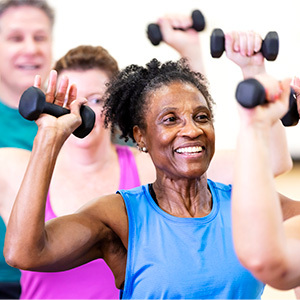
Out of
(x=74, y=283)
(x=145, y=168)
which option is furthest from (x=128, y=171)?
(x=74, y=283)

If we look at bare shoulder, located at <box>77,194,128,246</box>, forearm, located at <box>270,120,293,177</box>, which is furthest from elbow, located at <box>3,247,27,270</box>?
forearm, located at <box>270,120,293,177</box>

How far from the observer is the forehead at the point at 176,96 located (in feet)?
5.67

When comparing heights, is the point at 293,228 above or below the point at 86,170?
below

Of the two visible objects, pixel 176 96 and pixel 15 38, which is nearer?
pixel 176 96

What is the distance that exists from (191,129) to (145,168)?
0.54 metres

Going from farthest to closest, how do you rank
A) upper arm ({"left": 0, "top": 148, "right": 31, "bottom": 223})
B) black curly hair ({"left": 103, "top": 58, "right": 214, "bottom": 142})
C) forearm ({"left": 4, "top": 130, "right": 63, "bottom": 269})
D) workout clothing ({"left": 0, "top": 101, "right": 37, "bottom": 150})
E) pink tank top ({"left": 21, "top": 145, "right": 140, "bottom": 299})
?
workout clothing ({"left": 0, "top": 101, "right": 37, "bottom": 150}) → upper arm ({"left": 0, "top": 148, "right": 31, "bottom": 223}) → pink tank top ({"left": 21, "top": 145, "right": 140, "bottom": 299}) → black curly hair ({"left": 103, "top": 58, "right": 214, "bottom": 142}) → forearm ({"left": 4, "top": 130, "right": 63, "bottom": 269})

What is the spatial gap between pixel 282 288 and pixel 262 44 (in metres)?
0.72

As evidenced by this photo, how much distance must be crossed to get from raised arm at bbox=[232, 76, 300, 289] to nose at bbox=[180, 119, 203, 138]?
420mm

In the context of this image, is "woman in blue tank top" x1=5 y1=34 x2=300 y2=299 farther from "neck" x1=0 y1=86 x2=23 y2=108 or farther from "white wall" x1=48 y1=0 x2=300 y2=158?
"white wall" x1=48 y1=0 x2=300 y2=158

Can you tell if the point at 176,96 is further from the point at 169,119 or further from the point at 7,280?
the point at 7,280

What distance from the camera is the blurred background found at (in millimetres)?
3967

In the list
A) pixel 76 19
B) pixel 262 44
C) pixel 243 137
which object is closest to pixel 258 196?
pixel 243 137

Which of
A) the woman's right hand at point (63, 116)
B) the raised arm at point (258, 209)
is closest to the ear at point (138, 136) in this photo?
the woman's right hand at point (63, 116)

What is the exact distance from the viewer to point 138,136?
6.10 ft
